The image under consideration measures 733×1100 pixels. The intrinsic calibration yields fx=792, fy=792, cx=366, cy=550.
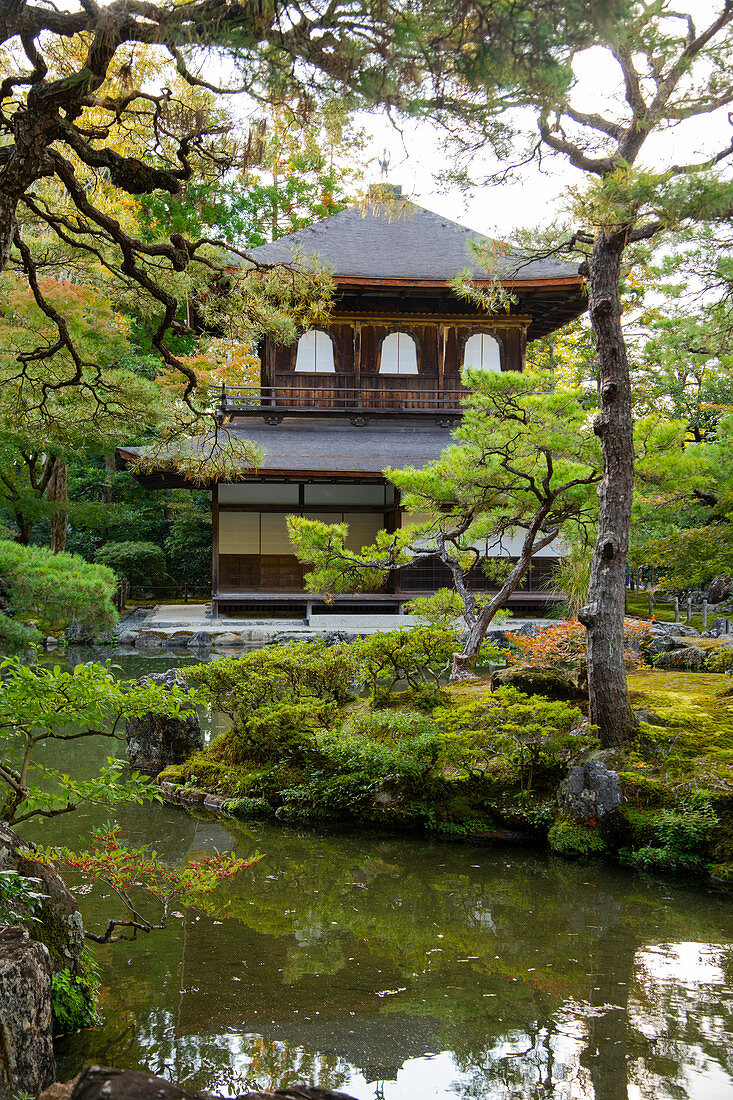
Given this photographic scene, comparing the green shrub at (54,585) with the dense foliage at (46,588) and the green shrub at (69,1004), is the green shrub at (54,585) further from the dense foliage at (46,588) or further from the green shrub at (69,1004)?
the green shrub at (69,1004)

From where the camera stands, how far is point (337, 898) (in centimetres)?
461

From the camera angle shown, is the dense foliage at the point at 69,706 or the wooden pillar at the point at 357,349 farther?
the wooden pillar at the point at 357,349

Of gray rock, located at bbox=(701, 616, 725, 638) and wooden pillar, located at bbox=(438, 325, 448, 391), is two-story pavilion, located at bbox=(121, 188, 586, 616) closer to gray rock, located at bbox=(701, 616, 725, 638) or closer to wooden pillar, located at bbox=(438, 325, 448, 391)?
wooden pillar, located at bbox=(438, 325, 448, 391)

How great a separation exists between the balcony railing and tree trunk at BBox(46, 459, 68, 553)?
3.78 m

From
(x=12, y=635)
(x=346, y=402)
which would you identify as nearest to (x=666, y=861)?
(x=12, y=635)

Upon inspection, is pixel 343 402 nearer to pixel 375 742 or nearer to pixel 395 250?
pixel 395 250

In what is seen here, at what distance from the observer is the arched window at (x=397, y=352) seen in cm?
1745

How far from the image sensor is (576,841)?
5.22 metres

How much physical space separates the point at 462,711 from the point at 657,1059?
130 inches

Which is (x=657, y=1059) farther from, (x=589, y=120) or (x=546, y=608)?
(x=546, y=608)

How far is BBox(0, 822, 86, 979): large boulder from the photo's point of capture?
299 centimetres

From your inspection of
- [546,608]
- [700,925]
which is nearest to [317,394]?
[546,608]

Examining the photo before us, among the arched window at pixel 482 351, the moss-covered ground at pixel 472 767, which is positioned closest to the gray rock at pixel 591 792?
the moss-covered ground at pixel 472 767

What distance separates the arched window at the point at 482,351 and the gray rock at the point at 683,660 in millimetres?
9872
